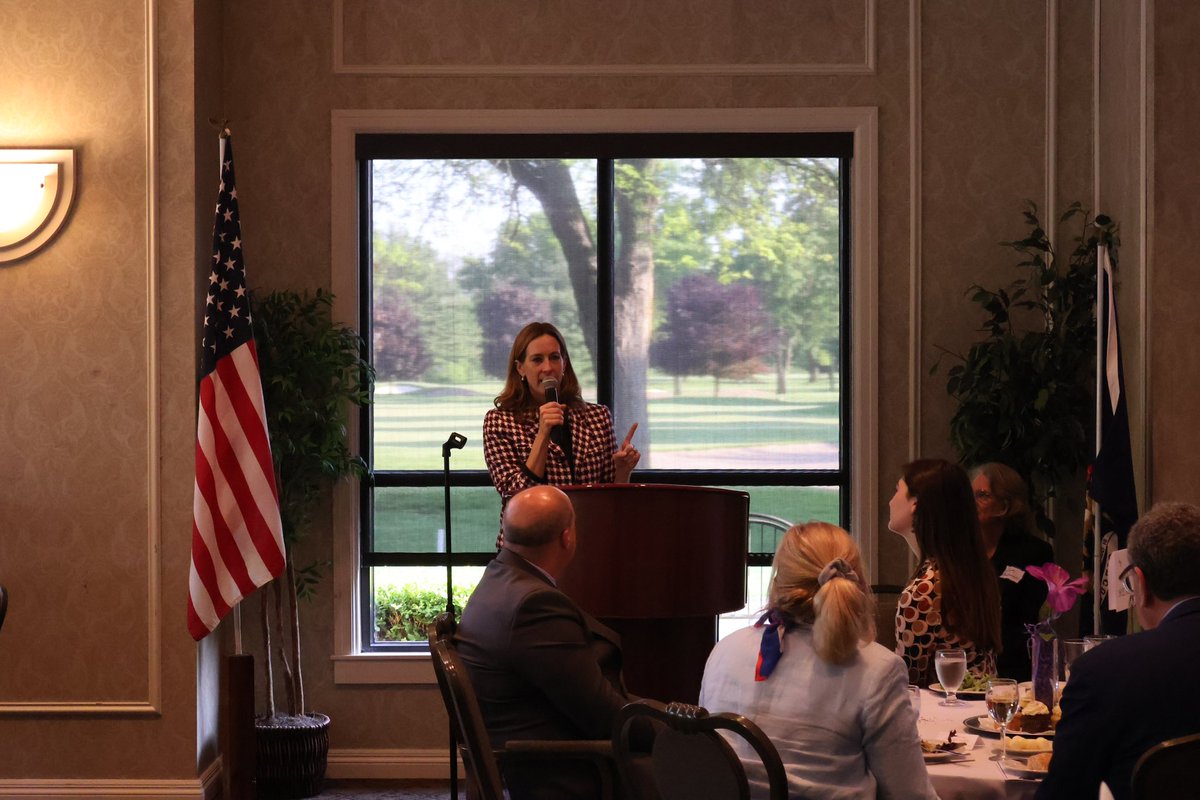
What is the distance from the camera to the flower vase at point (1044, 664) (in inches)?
119

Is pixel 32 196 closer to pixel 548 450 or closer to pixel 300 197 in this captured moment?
pixel 300 197

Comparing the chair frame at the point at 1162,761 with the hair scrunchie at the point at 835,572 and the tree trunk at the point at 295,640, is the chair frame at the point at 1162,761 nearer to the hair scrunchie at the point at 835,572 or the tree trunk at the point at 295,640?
the hair scrunchie at the point at 835,572

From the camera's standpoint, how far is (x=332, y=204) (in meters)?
5.66

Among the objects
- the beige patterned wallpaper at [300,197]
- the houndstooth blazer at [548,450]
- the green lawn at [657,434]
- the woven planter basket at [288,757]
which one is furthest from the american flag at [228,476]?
the green lawn at [657,434]

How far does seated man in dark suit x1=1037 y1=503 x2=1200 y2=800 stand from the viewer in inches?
84.8

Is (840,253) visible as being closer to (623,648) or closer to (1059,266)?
(1059,266)

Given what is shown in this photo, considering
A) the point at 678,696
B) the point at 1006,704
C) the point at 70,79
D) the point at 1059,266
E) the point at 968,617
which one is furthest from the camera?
the point at 1059,266

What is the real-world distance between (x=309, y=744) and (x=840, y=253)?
3105mm

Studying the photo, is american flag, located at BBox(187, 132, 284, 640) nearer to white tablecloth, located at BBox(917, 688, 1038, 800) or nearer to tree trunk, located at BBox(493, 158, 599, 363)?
tree trunk, located at BBox(493, 158, 599, 363)

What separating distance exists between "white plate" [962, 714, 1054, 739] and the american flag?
2.74 m

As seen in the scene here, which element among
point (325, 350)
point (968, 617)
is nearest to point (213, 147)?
point (325, 350)

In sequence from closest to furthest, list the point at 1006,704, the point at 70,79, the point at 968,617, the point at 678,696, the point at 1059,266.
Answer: the point at 1006,704 → the point at 968,617 → the point at 678,696 → the point at 70,79 → the point at 1059,266

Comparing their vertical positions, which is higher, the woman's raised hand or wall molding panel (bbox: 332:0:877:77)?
wall molding panel (bbox: 332:0:877:77)

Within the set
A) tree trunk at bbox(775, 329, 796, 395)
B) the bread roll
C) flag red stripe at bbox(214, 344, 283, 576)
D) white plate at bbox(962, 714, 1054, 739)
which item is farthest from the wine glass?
tree trunk at bbox(775, 329, 796, 395)
